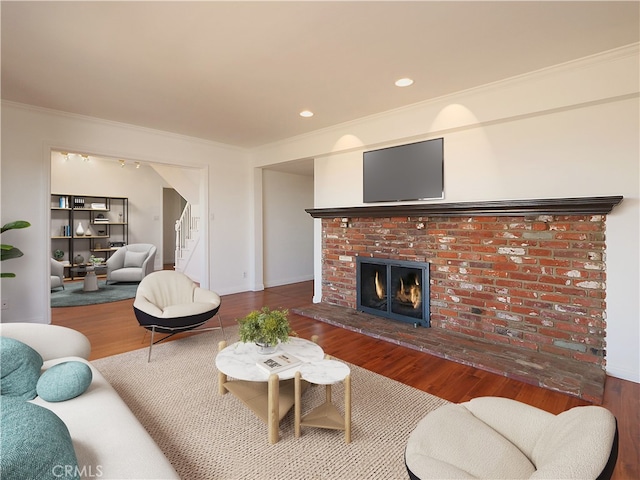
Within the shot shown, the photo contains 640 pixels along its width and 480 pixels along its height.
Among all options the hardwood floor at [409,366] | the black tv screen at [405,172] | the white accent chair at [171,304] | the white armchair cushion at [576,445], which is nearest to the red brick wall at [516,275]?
the black tv screen at [405,172]

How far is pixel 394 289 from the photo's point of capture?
4152 millimetres

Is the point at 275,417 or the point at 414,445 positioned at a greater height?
the point at 414,445

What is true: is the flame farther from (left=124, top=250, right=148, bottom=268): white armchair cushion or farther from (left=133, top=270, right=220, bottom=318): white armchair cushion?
(left=124, top=250, right=148, bottom=268): white armchair cushion

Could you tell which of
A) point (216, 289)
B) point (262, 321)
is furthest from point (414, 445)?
point (216, 289)

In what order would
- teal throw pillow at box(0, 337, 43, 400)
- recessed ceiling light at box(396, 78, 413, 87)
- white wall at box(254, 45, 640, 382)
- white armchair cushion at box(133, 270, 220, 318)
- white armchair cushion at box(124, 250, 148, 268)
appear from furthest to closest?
white armchair cushion at box(124, 250, 148, 268), white armchair cushion at box(133, 270, 220, 318), recessed ceiling light at box(396, 78, 413, 87), white wall at box(254, 45, 640, 382), teal throw pillow at box(0, 337, 43, 400)

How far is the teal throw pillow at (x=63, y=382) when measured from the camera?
1.60 m

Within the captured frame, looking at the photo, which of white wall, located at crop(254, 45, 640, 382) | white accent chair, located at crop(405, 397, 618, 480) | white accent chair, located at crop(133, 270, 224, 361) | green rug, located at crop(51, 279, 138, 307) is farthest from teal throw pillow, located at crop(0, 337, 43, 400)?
green rug, located at crop(51, 279, 138, 307)

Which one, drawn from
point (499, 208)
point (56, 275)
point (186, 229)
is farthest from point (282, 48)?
point (56, 275)

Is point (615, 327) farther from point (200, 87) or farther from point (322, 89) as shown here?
point (200, 87)

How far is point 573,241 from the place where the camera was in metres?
2.88

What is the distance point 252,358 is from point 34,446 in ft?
3.99

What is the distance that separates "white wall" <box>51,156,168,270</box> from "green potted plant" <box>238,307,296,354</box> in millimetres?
7537

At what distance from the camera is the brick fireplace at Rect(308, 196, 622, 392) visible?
9.19 ft

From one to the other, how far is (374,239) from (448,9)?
270 centimetres
